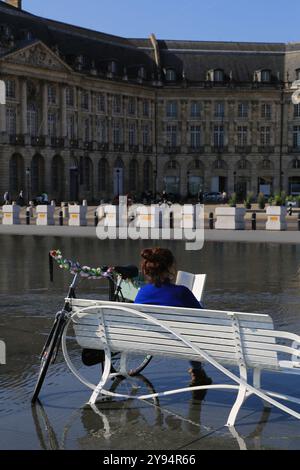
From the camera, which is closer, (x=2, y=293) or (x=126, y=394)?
(x=126, y=394)

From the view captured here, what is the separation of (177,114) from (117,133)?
9.45 metres

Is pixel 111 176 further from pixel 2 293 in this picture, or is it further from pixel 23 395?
pixel 23 395

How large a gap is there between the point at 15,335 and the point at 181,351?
13.2 feet

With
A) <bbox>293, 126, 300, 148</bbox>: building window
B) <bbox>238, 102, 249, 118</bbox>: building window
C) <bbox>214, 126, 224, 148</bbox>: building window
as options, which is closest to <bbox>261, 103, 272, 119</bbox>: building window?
<bbox>238, 102, 249, 118</bbox>: building window

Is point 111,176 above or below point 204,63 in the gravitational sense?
below

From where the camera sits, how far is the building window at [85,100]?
82.1 m

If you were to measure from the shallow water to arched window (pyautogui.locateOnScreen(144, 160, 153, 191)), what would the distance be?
217 feet

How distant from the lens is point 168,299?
7.07 m

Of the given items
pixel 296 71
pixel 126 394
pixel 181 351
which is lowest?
pixel 126 394

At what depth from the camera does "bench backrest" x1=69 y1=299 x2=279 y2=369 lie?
6203mm

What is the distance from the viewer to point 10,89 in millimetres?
73500

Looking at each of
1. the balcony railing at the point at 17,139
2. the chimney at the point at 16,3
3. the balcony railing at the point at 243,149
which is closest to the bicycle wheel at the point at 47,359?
the balcony railing at the point at 17,139

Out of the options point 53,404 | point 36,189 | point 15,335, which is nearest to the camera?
point 53,404

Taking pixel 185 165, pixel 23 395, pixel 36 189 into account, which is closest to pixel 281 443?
pixel 23 395
